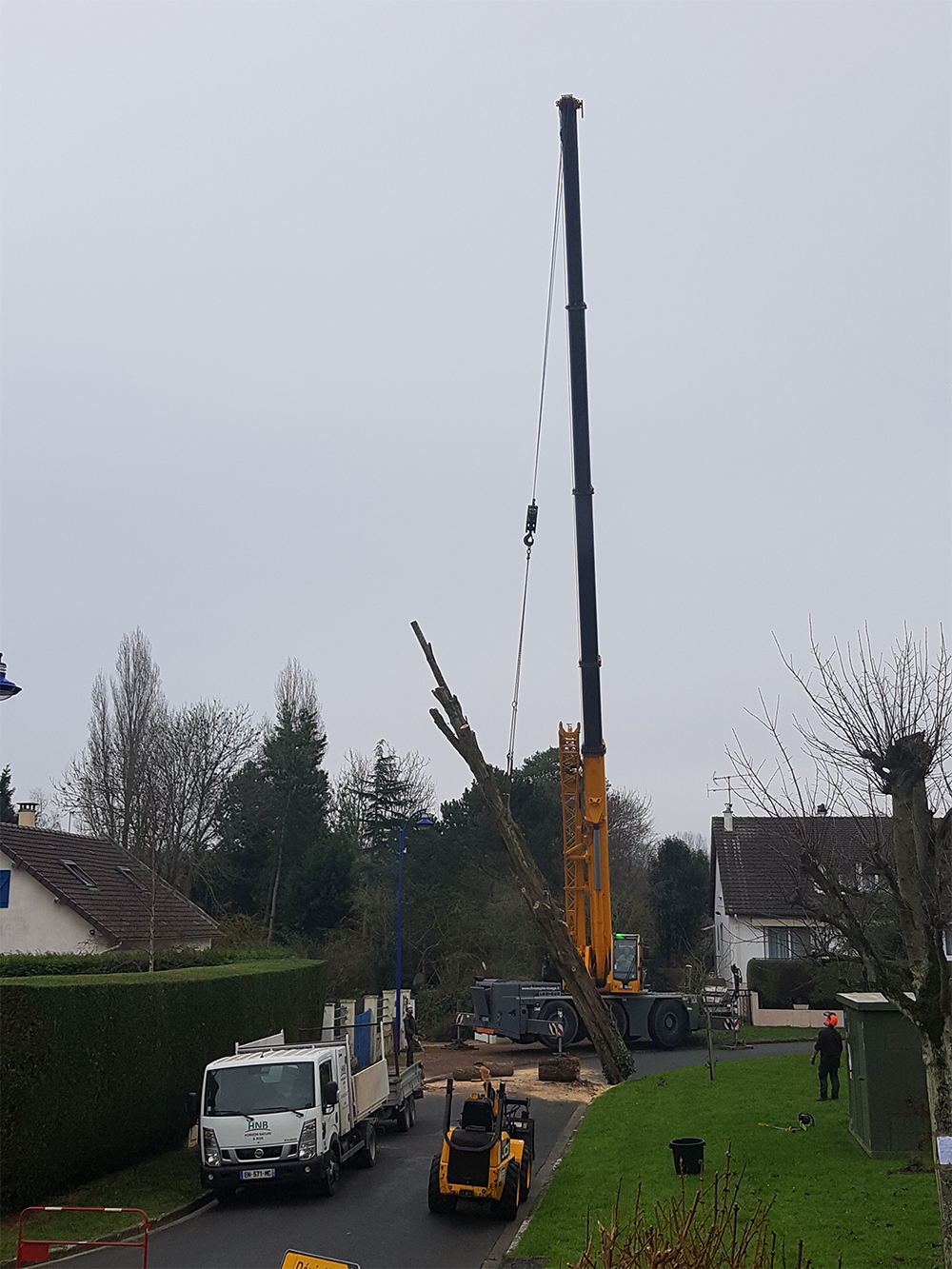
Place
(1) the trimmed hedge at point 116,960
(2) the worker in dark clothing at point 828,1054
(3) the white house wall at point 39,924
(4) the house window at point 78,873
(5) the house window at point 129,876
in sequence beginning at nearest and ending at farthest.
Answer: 1. (2) the worker in dark clothing at point 828,1054
2. (1) the trimmed hedge at point 116,960
3. (3) the white house wall at point 39,924
4. (4) the house window at point 78,873
5. (5) the house window at point 129,876

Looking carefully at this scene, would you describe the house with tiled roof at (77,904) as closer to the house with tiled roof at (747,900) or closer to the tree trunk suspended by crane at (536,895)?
the tree trunk suspended by crane at (536,895)

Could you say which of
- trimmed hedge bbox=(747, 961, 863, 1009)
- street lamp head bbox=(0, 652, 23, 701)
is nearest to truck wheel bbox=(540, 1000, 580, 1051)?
trimmed hedge bbox=(747, 961, 863, 1009)

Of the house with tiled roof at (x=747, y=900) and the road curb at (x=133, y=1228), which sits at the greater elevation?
the house with tiled roof at (x=747, y=900)

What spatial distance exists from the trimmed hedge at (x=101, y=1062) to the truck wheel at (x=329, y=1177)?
10.7 feet

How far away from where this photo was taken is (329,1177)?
15203 mm

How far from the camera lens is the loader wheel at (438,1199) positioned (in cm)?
1392

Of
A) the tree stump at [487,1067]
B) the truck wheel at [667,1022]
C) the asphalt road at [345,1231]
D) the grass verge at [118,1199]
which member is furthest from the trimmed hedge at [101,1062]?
the truck wheel at [667,1022]

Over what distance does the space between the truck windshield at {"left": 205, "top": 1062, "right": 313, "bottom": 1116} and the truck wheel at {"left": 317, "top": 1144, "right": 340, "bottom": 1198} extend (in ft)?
2.68

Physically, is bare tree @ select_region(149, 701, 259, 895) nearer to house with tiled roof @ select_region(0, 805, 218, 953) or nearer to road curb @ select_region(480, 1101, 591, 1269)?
house with tiled roof @ select_region(0, 805, 218, 953)

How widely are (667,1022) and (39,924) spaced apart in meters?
16.3

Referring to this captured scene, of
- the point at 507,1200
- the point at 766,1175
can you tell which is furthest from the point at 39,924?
the point at 766,1175

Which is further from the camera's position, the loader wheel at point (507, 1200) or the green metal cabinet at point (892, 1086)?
the green metal cabinet at point (892, 1086)

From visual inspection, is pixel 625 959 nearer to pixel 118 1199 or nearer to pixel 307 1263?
pixel 118 1199

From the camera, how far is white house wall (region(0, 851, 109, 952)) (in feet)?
89.3
